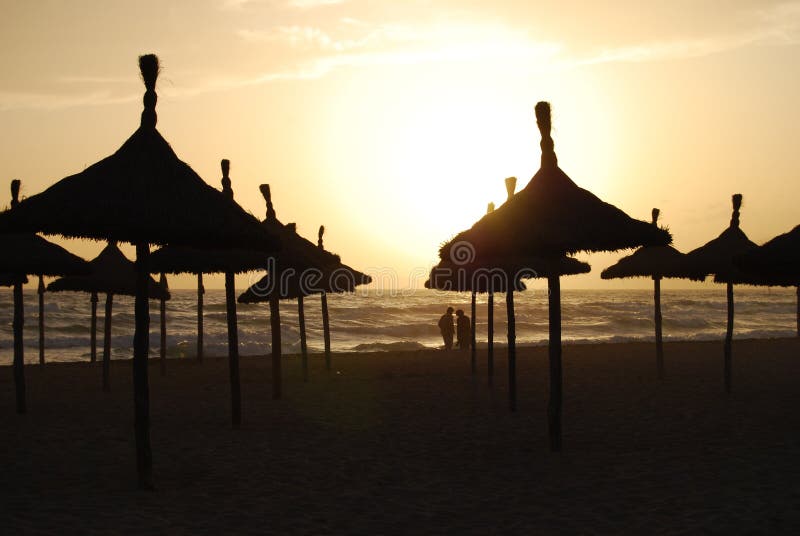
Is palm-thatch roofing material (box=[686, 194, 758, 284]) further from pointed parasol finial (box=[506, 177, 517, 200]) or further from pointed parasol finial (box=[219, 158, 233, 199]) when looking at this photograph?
pointed parasol finial (box=[219, 158, 233, 199])

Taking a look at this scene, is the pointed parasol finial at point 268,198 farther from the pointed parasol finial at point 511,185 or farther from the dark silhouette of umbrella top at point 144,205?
the dark silhouette of umbrella top at point 144,205

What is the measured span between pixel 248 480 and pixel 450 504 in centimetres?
249

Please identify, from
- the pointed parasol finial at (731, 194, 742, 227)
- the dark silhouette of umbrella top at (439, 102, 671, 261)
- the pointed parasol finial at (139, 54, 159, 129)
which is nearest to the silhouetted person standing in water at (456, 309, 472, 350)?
the pointed parasol finial at (731, 194, 742, 227)

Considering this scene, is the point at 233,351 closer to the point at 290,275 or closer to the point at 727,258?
the point at 290,275

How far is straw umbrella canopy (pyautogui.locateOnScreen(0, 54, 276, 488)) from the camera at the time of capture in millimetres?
8375

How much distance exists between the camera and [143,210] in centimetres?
847

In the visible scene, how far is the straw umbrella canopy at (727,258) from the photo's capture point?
16.0 m

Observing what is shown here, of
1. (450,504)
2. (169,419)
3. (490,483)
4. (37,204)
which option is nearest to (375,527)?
(450,504)

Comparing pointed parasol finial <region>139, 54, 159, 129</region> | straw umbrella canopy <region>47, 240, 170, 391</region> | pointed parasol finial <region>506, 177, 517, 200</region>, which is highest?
pointed parasol finial <region>139, 54, 159, 129</region>

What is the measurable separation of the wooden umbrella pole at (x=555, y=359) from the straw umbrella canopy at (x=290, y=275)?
16.1 ft

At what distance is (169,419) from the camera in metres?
14.2

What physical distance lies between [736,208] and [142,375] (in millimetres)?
12019

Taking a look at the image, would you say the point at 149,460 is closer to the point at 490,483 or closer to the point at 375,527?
the point at 375,527

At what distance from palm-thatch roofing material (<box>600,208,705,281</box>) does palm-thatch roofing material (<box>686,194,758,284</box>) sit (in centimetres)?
34
